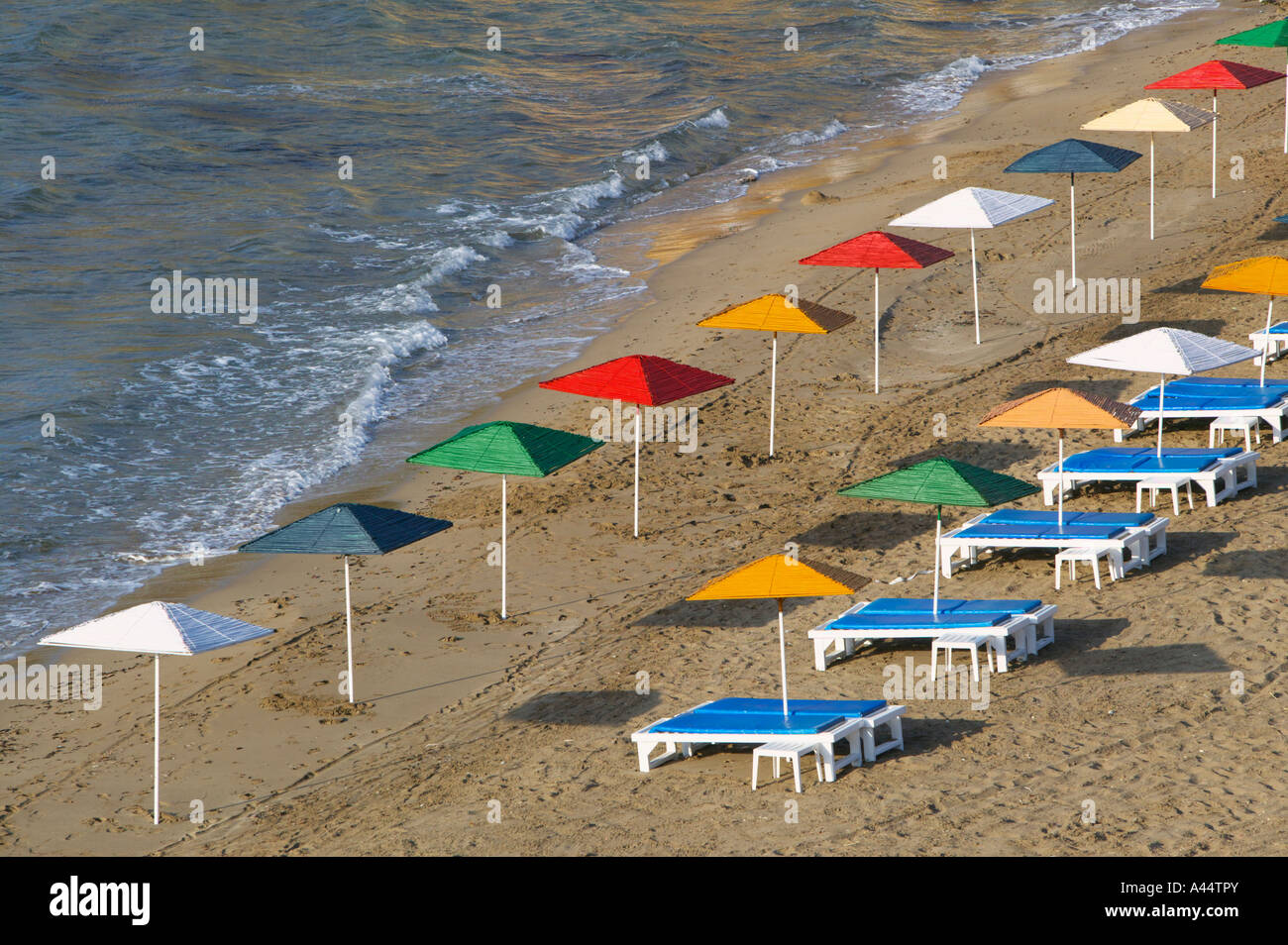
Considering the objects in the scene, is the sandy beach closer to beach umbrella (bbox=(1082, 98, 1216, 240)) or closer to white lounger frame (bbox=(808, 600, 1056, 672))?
white lounger frame (bbox=(808, 600, 1056, 672))

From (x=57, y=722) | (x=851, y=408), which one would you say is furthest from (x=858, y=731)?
(x=851, y=408)

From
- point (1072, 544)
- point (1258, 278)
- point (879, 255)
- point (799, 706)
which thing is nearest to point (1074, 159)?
point (879, 255)

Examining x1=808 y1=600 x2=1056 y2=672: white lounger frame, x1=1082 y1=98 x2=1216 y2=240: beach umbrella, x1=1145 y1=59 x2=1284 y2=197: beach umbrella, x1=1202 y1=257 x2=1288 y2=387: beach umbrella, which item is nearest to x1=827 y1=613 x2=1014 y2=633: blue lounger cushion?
x1=808 y1=600 x2=1056 y2=672: white lounger frame

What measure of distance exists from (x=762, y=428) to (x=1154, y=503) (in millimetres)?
4225

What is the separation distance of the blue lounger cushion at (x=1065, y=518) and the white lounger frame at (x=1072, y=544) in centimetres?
10

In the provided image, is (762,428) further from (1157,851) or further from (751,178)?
(751,178)

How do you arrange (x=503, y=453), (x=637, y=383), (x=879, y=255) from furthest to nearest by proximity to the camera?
1. (x=879, y=255)
2. (x=637, y=383)
3. (x=503, y=453)

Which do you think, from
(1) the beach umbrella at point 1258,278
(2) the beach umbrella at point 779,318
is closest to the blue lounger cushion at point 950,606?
(2) the beach umbrella at point 779,318

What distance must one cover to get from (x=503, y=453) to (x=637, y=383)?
6.12 ft

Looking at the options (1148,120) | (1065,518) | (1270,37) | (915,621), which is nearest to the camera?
(915,621)

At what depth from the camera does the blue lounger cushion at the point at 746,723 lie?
27.9 ft

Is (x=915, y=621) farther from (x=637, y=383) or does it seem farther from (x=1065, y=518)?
(x=637, y=383)

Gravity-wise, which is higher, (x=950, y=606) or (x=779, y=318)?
(x=779, y=318)

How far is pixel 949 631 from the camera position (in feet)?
32.3
